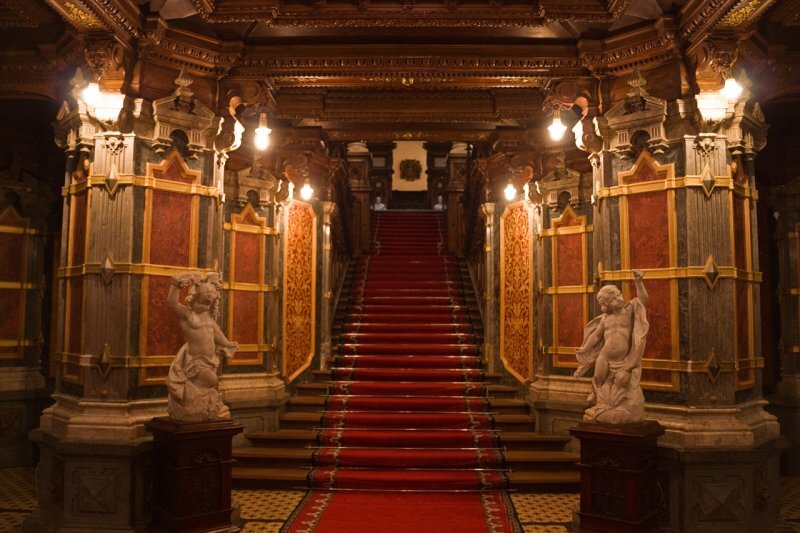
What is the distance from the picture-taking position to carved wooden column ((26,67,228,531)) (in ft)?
16.6

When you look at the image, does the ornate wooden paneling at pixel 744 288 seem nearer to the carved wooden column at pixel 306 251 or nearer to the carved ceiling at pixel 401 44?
the carved ceiling at pixel 401 44

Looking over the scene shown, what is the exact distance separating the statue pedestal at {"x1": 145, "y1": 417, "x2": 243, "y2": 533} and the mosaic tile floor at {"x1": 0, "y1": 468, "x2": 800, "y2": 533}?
0.39 meters

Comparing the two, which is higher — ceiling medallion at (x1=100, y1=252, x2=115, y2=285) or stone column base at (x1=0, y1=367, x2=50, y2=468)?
ceiling medallion at (x1=100, y1=252, x2=115, y2=285)

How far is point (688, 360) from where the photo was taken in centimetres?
524

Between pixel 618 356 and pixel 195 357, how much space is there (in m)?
3.20

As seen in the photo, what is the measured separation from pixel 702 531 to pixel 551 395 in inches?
96.9

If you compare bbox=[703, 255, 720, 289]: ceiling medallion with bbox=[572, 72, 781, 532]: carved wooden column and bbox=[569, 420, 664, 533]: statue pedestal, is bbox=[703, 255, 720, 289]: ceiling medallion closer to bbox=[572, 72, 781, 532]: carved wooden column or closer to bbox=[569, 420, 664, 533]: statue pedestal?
bbox=[572, 72, 781, 532]: carved wooden column

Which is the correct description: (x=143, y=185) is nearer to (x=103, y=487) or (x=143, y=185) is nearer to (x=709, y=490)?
(x=103, y=487)

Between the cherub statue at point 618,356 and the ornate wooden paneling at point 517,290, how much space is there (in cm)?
269

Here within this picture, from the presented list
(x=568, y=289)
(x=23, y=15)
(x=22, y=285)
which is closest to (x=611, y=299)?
(x=568, y=289)

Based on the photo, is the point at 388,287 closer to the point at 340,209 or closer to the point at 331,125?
the point at 340,209

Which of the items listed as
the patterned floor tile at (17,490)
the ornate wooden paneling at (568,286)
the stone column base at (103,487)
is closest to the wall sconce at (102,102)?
the stone column base at (103,487)

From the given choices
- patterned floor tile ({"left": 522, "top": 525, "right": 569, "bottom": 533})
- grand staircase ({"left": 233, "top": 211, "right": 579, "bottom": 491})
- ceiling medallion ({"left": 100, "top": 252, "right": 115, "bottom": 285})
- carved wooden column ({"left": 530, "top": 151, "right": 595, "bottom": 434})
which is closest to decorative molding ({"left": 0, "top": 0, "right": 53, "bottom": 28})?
ceiling medallion ({"left": 100, "top": 252, "right": 115, "bottom": 285})

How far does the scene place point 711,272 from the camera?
5191mm
